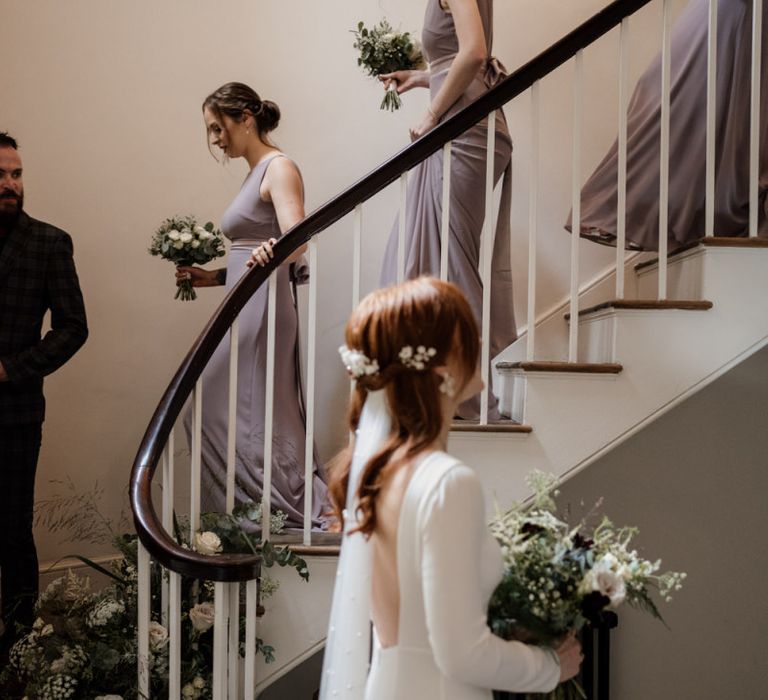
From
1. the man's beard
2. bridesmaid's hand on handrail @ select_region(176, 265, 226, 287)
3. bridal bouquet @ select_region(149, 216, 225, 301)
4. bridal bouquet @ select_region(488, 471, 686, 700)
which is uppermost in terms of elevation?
the man's beard

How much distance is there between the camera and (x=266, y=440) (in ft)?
8.66

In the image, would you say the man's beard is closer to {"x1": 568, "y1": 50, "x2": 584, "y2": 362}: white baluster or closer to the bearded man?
the bearded man

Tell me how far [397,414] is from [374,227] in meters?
2.69

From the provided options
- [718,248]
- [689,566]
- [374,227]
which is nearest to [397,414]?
[718,248]

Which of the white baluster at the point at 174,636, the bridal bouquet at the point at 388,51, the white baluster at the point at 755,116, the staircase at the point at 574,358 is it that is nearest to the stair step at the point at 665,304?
the staircase at the point at 574,358

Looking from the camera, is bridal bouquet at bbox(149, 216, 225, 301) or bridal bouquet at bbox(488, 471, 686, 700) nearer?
bridal bouquet at bbox(488, 471, 686, 700)

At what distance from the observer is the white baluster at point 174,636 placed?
2248mm

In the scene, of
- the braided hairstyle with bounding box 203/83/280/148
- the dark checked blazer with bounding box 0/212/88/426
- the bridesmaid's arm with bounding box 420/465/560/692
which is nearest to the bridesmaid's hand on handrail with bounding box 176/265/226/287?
the dark checked blazer with bounding box 0/212/88/426

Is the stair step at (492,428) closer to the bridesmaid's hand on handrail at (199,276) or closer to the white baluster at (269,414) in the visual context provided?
the white baluster at (269,414)

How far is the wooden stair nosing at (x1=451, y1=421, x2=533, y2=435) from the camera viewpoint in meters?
2.53

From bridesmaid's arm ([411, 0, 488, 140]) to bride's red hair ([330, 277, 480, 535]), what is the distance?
1.58 metres

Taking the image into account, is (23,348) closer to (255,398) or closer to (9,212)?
(9,212)

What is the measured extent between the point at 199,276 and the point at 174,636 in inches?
57.1

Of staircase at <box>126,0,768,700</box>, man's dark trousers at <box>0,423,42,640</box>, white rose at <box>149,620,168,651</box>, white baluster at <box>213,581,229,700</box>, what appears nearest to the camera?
white baluster at <box>213,581,229,700</box>
